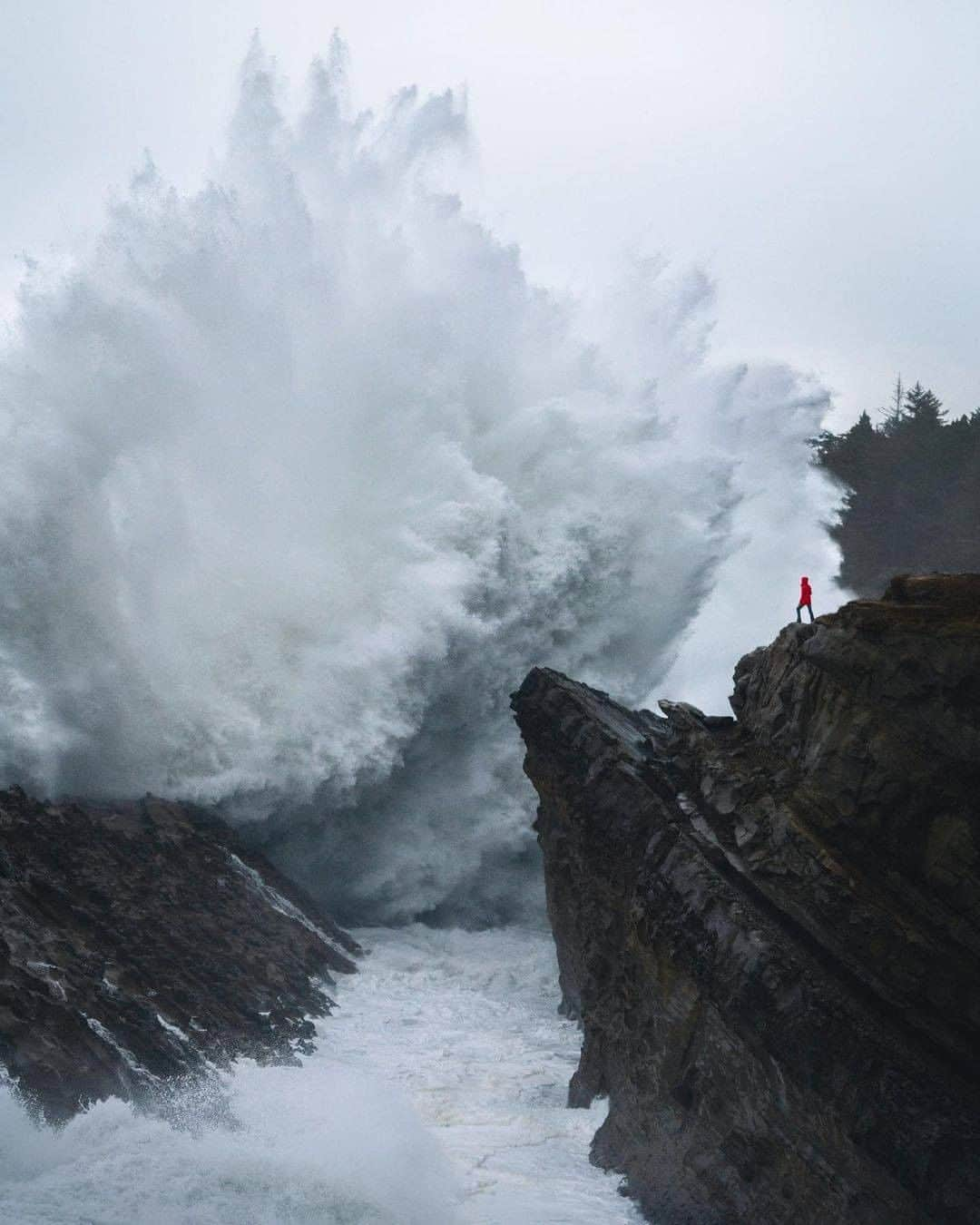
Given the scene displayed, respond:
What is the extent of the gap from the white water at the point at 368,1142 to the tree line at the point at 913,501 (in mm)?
36305

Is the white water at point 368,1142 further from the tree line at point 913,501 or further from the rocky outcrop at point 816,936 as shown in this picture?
the tree line at point 913,501

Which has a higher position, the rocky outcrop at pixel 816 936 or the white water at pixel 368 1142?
the rocky outcrop at pixel 816 936

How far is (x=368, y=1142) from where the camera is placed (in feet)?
47.4

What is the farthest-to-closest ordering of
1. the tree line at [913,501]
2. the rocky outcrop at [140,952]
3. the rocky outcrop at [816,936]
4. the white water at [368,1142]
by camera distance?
the tree line at [913,501] → the rocky outcrop at [140,952] → the white water at [368,1142] → the rocky outcrop at [816,936]

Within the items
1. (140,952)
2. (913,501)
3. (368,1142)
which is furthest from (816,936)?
(913,501)

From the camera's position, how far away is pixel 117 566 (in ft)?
82.7

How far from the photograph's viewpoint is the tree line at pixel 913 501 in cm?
5391

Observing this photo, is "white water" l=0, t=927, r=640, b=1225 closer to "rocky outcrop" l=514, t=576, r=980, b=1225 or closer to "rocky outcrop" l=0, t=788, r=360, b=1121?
"rocky outcrop" l=0, t=788, r=360, b=1121

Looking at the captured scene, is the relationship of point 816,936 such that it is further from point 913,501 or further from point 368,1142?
point 913,501

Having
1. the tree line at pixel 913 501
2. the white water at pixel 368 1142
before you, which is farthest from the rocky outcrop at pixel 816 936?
the tree line at pixel 913 501

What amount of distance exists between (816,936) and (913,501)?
47222 millimetres

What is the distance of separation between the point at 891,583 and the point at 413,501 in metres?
20.3

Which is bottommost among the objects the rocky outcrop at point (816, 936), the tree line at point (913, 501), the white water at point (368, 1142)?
the white water at point (368, 1142)

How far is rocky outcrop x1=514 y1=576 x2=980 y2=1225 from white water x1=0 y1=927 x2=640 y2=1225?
1.45 metres
